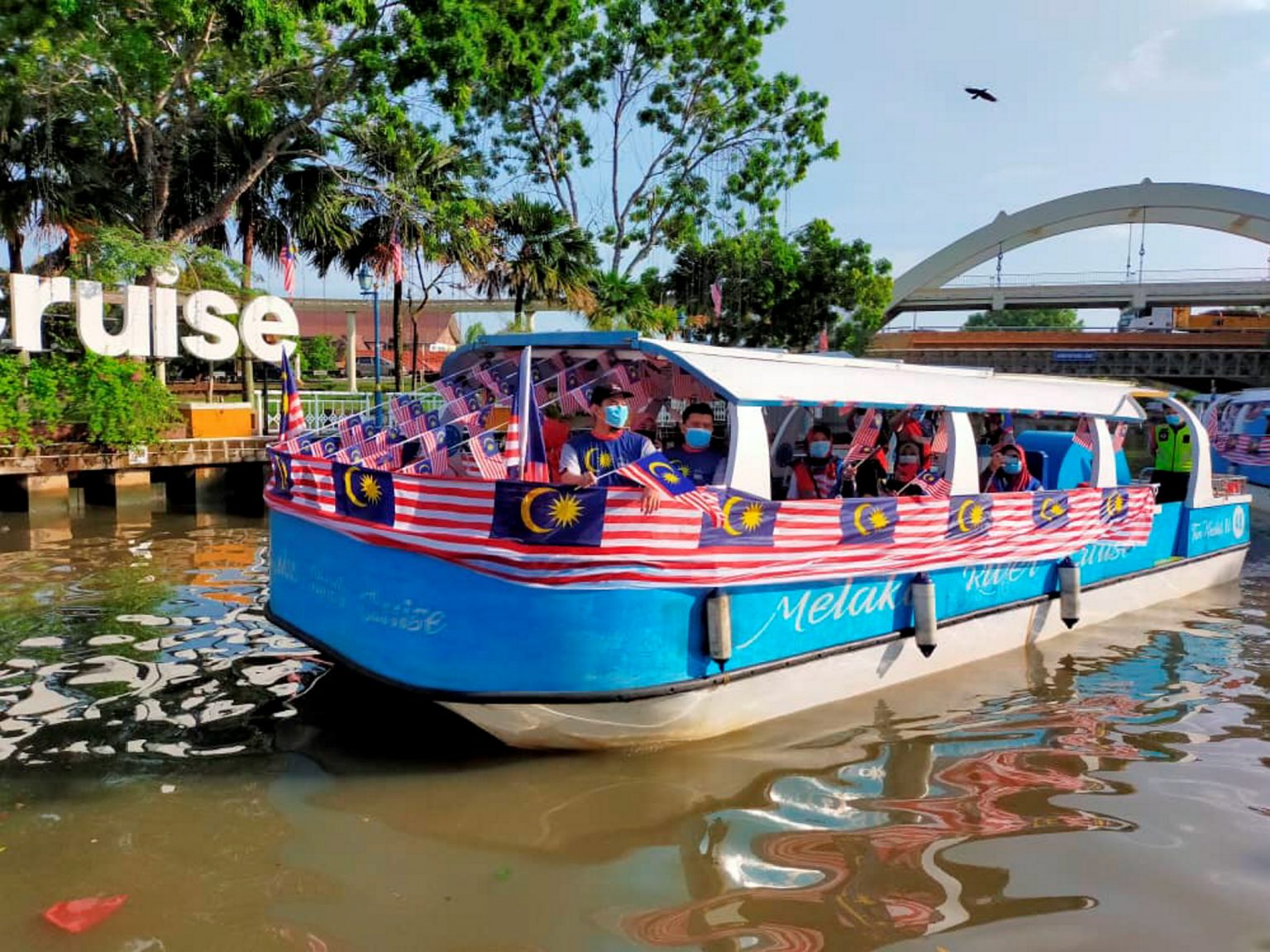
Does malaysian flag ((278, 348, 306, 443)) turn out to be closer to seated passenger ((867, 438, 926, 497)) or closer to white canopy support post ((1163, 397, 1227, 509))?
seated passenger ((867, 438, 926, 497))

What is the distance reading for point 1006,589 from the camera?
7.91 m

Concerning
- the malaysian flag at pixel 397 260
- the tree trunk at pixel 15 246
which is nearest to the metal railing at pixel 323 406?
the malaysian flag at pixel 397 260

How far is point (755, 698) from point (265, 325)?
15.5m

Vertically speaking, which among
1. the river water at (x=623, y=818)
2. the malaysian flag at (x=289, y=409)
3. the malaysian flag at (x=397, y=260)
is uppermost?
the malaysian flag at (x=397, y=260)

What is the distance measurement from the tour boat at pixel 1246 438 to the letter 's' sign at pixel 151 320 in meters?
19.4

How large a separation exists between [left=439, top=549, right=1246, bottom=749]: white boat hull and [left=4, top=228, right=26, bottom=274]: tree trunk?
67.7 ft

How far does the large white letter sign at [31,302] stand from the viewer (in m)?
15.8

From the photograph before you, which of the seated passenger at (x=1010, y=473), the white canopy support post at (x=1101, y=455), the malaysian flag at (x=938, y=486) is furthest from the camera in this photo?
the white canopy support post at (x=1101, y=455)

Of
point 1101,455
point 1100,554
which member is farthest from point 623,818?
point 1101,455

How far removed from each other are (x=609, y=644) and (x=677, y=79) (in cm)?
2292

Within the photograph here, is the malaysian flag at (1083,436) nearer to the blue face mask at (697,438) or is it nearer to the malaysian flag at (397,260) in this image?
the blue face mask at (697,438)

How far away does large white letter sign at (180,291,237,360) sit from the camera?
1755 centimetres

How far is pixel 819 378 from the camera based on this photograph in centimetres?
647

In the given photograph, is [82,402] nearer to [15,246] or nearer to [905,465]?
[15,246]
